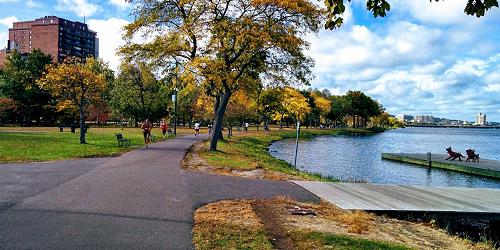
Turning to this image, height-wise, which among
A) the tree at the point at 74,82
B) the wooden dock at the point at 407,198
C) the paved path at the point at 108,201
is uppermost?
the tree at the point at 74,82

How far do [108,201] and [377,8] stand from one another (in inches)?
308

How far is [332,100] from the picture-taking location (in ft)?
419

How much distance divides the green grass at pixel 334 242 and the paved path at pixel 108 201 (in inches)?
80.4

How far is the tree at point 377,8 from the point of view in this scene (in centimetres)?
419

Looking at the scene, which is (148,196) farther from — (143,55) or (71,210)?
(143,55)

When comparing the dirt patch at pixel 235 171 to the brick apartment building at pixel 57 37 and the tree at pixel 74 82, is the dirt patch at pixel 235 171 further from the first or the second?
the brick apartment building at pixel 57 37

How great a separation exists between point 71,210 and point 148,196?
221cm

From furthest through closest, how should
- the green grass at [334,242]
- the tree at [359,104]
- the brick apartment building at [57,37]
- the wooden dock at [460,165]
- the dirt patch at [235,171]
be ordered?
the brick apartment building at [57,37], the tree at [359,104], the wooden dock at [460,165], the dirt patch at [235,171], the green grass at [334,242]

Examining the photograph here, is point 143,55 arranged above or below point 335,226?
above

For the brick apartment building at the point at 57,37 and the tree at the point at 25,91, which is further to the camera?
the brick apartment building at the point at 57,37

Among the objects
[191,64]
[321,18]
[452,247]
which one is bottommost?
[452,247]

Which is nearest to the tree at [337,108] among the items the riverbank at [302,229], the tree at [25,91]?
the tree at [25,91]

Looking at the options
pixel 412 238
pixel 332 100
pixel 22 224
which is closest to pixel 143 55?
pixel 22 224

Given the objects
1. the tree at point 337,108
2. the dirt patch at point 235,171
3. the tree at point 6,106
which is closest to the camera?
the dirt patch at point 235,171
